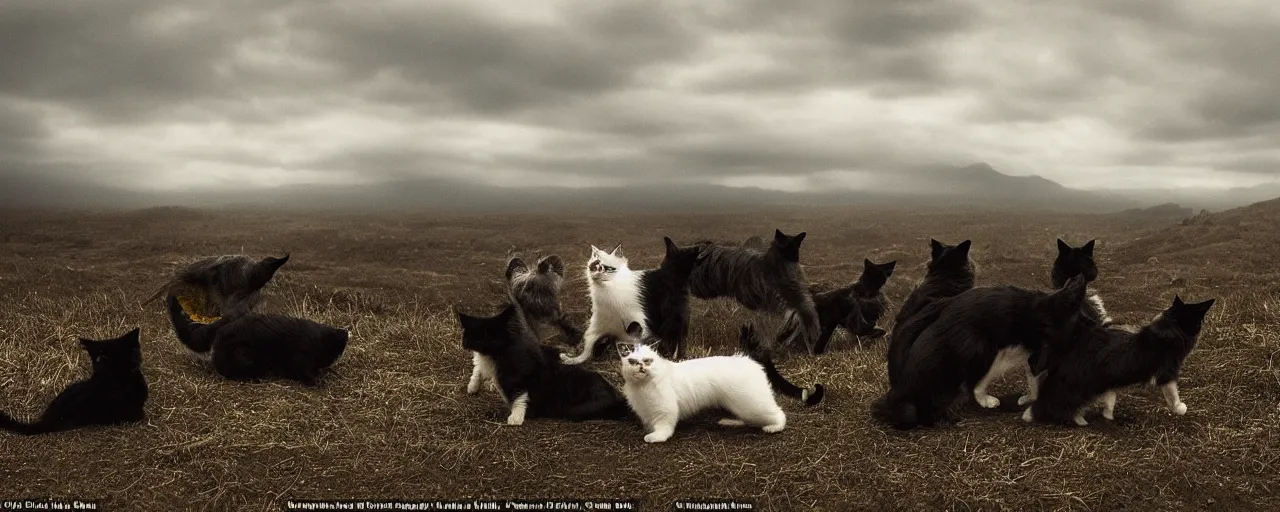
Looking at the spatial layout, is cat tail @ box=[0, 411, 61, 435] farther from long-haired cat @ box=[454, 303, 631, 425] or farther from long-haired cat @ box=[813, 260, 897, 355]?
long-haired cat @ box=[813, 260, 897, 355]

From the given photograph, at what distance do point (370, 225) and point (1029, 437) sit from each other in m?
41.8

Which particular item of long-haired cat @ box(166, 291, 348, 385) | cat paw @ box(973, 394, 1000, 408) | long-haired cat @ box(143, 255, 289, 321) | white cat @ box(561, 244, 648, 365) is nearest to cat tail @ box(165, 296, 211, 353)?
long-haired cat @ box(166, 291, 348, 385)

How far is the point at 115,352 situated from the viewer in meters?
6.18

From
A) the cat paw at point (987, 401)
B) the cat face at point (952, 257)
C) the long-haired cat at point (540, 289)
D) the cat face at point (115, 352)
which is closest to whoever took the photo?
the cat face at point (115, 352)

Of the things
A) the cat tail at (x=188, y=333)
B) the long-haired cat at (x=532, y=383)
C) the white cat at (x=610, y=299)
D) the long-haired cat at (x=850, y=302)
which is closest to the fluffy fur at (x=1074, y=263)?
the long-haired cat at (x=850, y=302)

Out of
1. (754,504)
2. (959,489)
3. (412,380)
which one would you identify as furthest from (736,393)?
(412,380)

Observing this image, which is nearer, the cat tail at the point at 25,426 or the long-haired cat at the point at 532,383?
the cat tail at the point at 25,426

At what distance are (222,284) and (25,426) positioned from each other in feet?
10.9

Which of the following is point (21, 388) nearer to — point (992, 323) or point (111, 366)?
point (111, 366)

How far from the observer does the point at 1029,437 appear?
5738 millimetres

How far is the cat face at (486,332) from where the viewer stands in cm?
636

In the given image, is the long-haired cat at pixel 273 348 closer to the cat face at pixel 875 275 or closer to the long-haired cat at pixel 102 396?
the long-haired cat at pixel 102 396

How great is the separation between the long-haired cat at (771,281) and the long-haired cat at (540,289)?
180cm

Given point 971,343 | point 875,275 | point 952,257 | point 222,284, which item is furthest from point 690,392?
point 222,284
